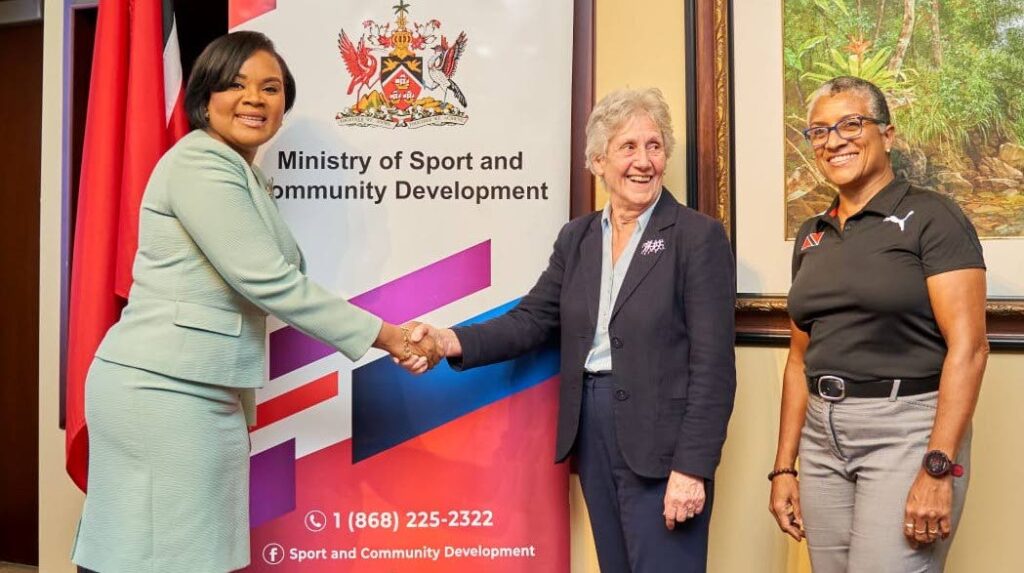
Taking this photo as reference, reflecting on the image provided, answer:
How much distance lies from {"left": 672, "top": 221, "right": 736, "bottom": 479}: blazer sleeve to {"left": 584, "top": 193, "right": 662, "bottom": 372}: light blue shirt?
0.45 feet

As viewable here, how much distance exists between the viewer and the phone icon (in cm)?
215

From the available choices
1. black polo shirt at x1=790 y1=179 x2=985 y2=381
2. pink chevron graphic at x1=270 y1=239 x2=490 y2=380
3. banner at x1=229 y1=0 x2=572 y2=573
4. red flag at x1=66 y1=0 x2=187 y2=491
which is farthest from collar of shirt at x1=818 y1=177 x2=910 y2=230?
red flag at x1=66 y1=0 x2=187 y2=491

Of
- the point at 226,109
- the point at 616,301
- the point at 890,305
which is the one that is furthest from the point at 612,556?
the point at 226,109

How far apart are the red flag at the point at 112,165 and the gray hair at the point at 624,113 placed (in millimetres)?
1067

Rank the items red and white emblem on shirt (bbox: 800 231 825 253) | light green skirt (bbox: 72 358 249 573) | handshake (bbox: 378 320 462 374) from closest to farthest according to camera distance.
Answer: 1. light green skirt (bbox: 72 358 249 573)
2. red and white emblem on shirt (bbox: 800 231 825 253)
3. handshake (bbox: 378 320 462 374)

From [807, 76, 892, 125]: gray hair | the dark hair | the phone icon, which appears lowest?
the phone icon

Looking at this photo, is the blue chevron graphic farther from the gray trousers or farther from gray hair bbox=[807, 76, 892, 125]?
gray hair bbox=[807, 76, 892, 125]

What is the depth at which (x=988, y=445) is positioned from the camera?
6.40ft

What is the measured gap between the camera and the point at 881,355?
60.6 inches

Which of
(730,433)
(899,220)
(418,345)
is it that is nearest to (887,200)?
(899,220)

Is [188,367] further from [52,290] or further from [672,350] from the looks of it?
[52,290]

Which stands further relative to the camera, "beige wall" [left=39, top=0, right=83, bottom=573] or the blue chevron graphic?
"beige wall" [left=39, top=0, right=83, bottom=573]

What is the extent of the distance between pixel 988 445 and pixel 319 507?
161 cm

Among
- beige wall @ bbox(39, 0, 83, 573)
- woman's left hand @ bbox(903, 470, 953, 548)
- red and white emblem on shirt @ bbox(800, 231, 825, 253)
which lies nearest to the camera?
woman's left hand @ bbox(903, 470, 953, 548)
